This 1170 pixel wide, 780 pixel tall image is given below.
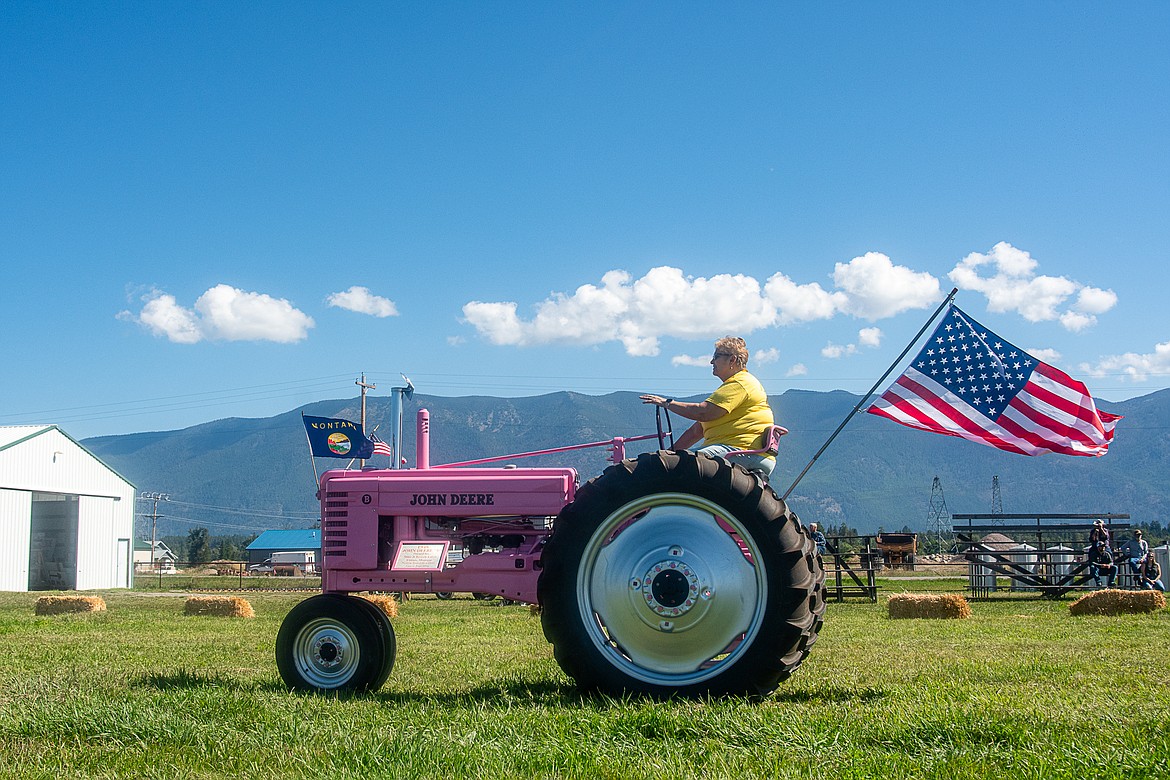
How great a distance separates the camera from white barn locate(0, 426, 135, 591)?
3588 cm

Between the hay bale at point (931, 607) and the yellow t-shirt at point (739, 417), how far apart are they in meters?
10.9

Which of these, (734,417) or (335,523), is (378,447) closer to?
(335,523)

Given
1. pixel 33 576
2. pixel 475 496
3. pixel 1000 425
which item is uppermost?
pixel 1000 425

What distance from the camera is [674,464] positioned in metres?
5.65

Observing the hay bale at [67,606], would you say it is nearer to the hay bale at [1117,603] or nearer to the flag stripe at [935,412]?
the flag stripe at [935,412]

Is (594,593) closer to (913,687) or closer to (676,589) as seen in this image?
(676,589)

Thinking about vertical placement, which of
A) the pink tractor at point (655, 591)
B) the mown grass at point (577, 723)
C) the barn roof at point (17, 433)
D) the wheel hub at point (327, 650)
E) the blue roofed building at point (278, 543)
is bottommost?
the blue roofed building at point (278, 543)

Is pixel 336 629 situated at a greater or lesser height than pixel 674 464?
lesser

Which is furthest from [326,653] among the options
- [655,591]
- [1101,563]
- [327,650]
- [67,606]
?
[1101,563]

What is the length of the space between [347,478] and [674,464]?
7.52ft

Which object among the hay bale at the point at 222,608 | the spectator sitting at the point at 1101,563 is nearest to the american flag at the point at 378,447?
the hay bale at the point at 222,608

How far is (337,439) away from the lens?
786 cm

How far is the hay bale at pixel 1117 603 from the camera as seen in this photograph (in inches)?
589

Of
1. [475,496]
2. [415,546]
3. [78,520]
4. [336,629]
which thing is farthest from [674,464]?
[78,520]
